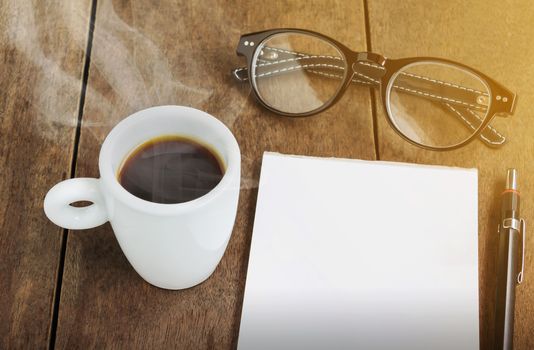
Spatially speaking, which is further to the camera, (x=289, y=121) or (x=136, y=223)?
(x=289, y=121)

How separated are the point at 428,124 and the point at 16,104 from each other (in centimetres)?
51

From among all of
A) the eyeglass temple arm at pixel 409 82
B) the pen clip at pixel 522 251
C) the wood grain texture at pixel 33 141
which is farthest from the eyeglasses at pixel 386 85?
the wood grain texture at pixel 33 141

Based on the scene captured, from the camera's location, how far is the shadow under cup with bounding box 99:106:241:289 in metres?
0.46

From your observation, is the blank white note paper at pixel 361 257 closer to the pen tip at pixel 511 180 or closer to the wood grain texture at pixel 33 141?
the pen tip at pixel 511 180

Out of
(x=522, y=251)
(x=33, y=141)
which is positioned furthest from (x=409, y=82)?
(x=33, y=141)

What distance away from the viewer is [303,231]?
63cm

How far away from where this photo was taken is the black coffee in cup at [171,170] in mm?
505

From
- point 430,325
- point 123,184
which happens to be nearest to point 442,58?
point 430,325

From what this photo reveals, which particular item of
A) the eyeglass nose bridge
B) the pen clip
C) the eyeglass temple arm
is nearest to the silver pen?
the pen clip

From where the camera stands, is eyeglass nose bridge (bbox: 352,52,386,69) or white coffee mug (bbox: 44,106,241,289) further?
eyeglass nose bridge (bbox: 352,52,386,69)

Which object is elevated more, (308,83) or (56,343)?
(308,83)

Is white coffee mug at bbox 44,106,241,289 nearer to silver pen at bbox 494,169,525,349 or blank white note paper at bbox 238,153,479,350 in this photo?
blank white note paper at bbox 238,153,479,350

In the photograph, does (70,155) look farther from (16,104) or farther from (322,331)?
(322,331)

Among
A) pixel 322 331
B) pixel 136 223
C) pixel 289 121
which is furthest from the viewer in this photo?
pixel 289 121
